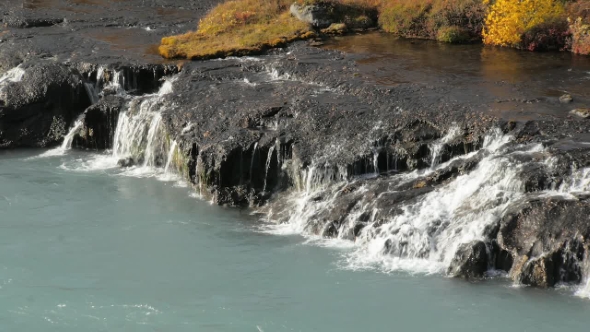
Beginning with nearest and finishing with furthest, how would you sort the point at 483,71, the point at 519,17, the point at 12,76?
the point at 483,71 < the point at 12,76 < the point at 519,17

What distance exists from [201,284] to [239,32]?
18.2m

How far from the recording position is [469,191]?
22.2m

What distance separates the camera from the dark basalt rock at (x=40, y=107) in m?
31.1

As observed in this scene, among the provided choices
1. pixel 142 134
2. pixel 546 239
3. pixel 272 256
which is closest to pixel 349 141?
pixel 272 256

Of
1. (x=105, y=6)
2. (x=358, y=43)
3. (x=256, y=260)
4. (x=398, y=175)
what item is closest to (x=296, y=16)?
(x=358, y=43)

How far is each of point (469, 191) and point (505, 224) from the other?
2.11m

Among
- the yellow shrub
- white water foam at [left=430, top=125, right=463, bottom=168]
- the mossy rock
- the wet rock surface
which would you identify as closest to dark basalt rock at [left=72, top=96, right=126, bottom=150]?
the wet rock surface

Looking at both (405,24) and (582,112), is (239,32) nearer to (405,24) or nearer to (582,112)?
(405,24)

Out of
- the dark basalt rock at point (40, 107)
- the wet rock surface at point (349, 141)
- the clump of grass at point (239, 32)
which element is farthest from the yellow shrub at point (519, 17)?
the dark basalt rock at point (40, 107)

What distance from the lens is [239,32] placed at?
36.5 meters

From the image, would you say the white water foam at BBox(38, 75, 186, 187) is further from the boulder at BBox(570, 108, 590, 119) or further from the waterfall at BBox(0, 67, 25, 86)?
the boulder at BBox(570, 108, 590, 119)

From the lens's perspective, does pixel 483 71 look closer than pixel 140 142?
No

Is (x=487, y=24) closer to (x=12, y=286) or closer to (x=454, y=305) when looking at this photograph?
(x=454, y=305)

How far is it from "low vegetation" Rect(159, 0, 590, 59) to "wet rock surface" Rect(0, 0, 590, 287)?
1.50 metres
